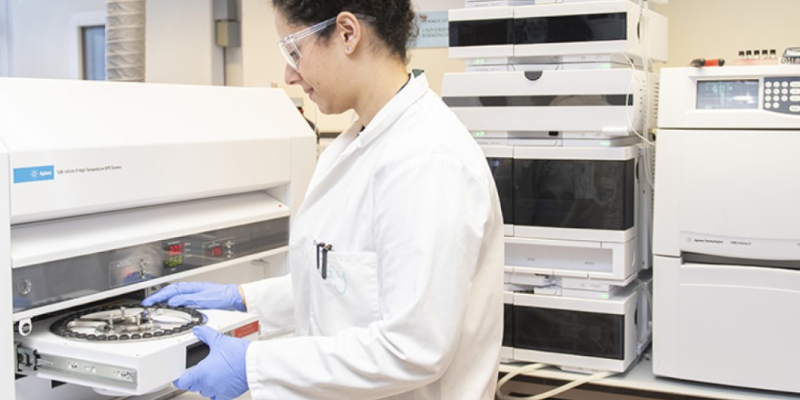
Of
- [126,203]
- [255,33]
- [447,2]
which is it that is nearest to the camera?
[126,203]

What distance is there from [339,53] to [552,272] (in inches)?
39.1

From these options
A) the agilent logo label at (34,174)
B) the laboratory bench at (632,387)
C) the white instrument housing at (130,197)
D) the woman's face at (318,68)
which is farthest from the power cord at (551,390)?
the agilent logo label at (34,174)

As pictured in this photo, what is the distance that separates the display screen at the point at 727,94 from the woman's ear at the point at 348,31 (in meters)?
0.95

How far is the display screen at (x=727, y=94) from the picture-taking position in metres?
1.58

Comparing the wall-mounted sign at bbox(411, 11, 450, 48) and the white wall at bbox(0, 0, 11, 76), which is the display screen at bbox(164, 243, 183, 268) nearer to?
the wall-mounted sign at bbox(411, 11, 450, 48)

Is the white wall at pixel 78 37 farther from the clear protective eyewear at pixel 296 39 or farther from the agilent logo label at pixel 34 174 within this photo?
the clear protective eyewear at pixel 296 39

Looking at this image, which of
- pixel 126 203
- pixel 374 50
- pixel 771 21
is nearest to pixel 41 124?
pixel 126 203

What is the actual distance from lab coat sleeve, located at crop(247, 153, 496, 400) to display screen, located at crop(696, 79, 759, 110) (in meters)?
0.89

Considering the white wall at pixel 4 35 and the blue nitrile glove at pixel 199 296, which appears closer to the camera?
the blue nitrile glove at pixel 199 296

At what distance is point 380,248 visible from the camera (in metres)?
0.90

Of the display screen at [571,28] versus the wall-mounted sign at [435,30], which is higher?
the wall-mounted sign at [435,30]

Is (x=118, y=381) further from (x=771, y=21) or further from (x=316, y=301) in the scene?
(x=771, y=21)

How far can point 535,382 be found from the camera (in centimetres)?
182

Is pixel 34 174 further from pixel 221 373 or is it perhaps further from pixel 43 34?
pixel 43 34
